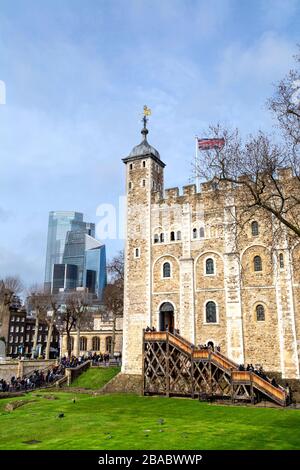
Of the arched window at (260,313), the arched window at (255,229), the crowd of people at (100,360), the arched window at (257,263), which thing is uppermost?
the arched window at (255,229)

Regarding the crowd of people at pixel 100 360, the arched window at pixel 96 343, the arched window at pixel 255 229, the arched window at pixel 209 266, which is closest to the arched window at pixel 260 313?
the arched window at pixel 209 266

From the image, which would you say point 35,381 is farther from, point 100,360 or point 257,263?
point 257,263

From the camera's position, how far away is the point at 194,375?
89.0ft

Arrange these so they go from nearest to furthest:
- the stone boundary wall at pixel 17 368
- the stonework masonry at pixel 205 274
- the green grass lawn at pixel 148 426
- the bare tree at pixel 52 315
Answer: the green grass lawn at pixel 148 426, the stonework masonry at pixel 205 274, the stone boundary wall at pixel 17 368, the bare tree at pixel 52 315

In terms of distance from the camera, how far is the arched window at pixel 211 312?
3045 centimetres

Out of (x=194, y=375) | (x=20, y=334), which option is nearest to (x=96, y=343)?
(x=20, y=334)

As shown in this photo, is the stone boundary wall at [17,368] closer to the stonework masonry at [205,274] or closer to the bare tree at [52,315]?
the bare tree at [52,315]

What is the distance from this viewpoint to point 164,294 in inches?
1293

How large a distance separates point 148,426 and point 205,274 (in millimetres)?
16369

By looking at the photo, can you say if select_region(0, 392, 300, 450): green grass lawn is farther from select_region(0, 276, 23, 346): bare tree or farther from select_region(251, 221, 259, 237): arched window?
select_region(0, 276, 23, 346): bare tree

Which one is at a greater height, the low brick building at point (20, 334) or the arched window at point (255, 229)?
the arched window at point (255, 229)

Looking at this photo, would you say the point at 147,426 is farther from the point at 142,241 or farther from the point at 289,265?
the point at 142,241

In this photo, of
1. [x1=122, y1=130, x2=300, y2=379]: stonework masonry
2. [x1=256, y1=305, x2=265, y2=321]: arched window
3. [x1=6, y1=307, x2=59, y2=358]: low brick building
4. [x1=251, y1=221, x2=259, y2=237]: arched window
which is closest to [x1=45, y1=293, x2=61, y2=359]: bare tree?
[x1=122, y1=130, x2=300, y2=379]: stonework masonry
